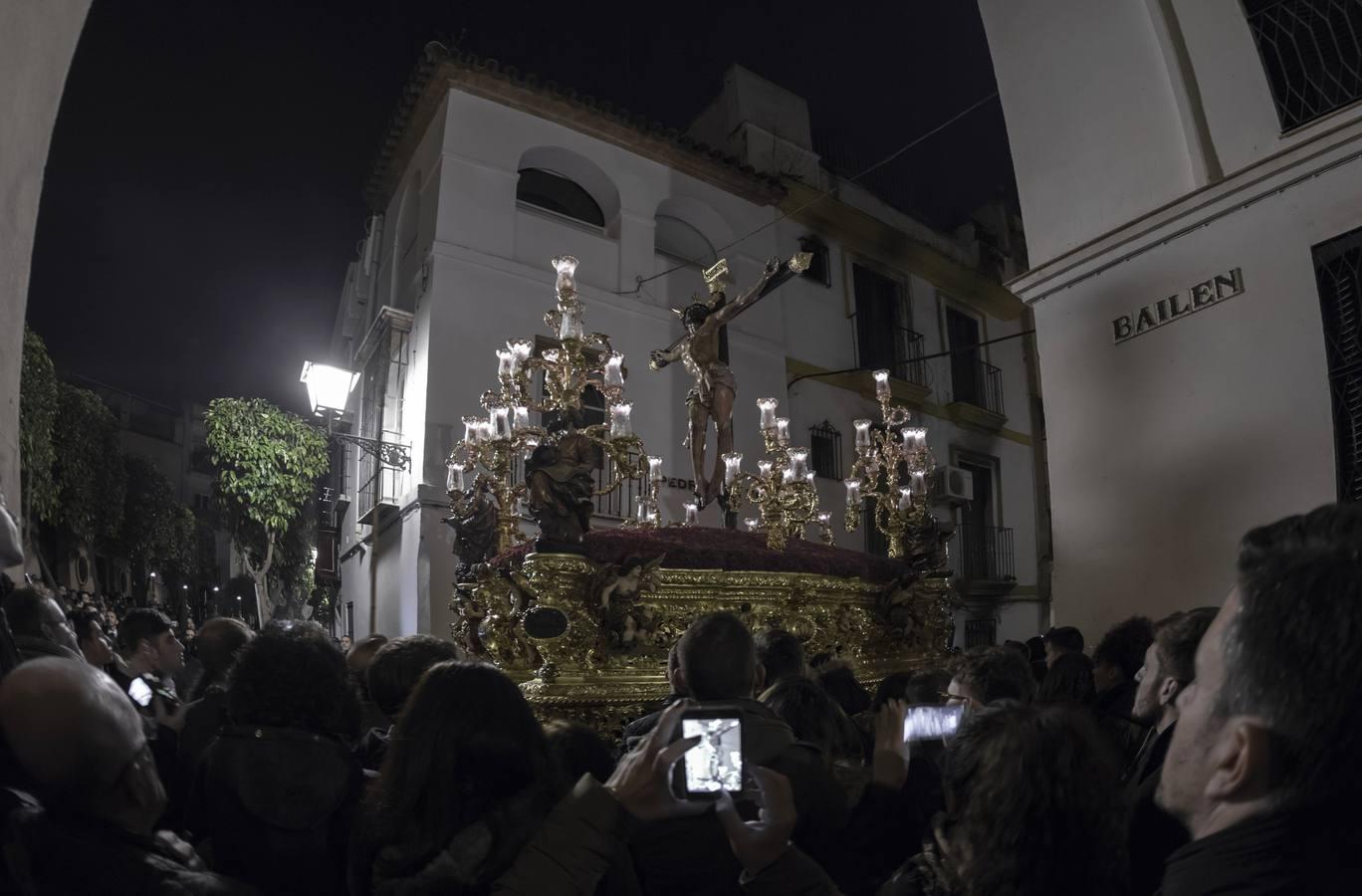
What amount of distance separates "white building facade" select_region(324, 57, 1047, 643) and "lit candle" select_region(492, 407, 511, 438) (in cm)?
509

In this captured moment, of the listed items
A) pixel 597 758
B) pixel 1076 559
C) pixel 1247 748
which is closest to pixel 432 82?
pixel 1076 559

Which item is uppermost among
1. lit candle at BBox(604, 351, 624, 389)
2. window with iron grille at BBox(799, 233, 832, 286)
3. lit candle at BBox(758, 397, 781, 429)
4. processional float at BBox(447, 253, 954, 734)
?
window with iron grille at BBox(799, 233, 832, 286)

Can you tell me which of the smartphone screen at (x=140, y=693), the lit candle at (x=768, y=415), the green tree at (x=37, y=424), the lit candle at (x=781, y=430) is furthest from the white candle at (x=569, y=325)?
the green tree at (x=37, y=424)

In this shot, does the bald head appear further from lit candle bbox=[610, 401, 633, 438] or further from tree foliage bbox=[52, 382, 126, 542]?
tree foliage bbox=[52, 382, 126, 542]

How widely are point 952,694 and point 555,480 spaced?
420 centimetres

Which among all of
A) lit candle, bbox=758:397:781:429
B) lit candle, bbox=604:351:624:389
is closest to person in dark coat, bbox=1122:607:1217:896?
lit candle, bbox=604:351:624:389

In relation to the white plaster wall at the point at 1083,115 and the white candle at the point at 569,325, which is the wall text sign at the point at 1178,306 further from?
the white candle at the point at 569,325

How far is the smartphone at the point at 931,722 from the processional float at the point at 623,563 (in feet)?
13.7

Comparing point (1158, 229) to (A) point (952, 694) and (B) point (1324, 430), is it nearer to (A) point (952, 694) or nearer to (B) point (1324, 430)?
(B) point (1324, 430)

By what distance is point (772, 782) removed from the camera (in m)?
1.59

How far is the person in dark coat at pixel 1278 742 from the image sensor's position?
0.99m

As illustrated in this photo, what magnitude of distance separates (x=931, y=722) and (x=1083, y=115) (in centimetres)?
525

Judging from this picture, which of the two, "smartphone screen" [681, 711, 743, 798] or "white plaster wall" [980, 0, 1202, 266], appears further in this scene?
"white plaster wall" [980, 0, 1202, 266]

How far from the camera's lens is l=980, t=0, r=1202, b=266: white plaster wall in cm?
575
